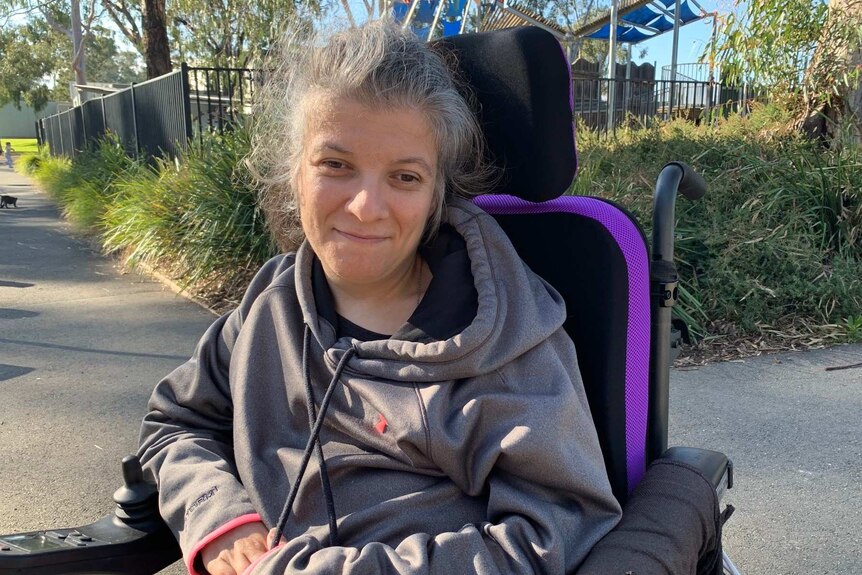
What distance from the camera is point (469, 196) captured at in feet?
5.74

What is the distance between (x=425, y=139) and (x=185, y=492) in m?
0.87

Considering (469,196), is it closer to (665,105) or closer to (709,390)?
(709,390)

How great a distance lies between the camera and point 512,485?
1.35 meters

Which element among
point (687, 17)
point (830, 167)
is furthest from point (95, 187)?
point (687, 17)

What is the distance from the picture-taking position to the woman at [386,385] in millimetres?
1316

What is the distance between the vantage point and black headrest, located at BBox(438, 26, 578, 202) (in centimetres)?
156

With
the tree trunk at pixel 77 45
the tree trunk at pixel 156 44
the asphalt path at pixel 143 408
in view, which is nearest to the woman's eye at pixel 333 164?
the asphalt path at pixel 143 408

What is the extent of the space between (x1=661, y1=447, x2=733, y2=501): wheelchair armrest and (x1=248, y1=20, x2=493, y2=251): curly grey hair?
2.34 feet

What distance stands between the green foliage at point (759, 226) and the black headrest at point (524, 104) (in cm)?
341

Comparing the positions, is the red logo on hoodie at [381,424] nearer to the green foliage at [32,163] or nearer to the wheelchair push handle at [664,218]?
the wheelchair push handle at [664,218]

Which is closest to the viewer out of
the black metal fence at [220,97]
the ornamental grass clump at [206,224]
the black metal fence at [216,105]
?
the ornamental grass clump at [206,224]

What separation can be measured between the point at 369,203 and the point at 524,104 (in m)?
0.42

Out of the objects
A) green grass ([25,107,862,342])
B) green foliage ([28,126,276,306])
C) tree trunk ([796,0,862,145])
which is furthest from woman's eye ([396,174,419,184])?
tree trunk ([796,0,862,145])

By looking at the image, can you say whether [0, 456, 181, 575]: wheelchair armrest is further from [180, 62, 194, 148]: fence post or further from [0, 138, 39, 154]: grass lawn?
[0, 138, 39, 154]: grass lawn
